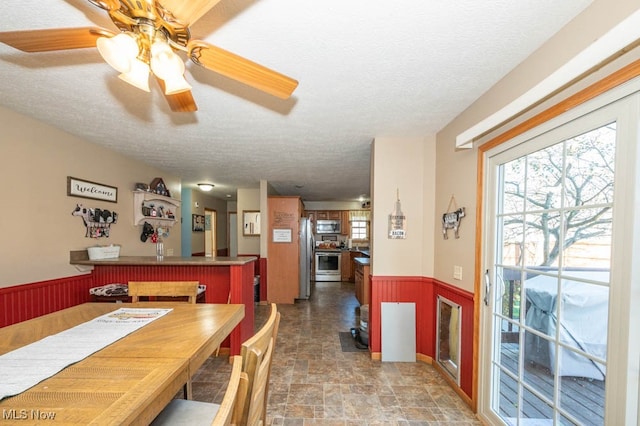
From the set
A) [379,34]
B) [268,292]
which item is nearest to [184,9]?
[379,34]

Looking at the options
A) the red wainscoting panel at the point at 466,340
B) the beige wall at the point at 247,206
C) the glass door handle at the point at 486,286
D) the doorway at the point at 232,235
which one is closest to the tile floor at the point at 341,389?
the red wainscoting panel at the point at 466,340

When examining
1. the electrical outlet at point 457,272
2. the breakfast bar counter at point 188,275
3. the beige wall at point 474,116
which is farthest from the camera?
the breakfast bar counter at point 188,275

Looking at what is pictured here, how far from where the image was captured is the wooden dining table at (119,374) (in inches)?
28.5

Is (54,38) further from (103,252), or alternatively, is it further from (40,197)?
(103,252)

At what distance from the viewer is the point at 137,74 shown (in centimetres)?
107

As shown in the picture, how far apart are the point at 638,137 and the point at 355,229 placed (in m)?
6.53

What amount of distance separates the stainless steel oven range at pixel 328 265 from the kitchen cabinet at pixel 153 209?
3.80m

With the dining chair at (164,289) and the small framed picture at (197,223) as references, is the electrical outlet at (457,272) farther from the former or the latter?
the small framed picture at (197,223)

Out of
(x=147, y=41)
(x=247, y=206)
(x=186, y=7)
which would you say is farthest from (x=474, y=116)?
(x=247, y=206)

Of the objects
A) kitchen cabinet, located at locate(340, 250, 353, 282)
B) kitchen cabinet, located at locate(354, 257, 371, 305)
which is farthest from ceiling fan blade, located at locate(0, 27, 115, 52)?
kitchen cabinet, located at locate(340, 250, 353, 282)

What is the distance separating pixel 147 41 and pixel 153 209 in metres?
3.22

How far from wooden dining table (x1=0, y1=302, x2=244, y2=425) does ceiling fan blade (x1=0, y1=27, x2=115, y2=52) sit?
1.27 meters

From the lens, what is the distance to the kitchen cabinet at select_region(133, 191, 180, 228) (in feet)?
11.3

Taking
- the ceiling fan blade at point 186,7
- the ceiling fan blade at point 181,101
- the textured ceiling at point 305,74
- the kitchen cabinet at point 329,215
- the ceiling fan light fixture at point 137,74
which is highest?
the textured ceiling at point 305,74
